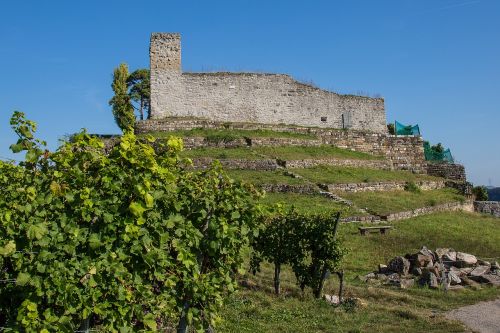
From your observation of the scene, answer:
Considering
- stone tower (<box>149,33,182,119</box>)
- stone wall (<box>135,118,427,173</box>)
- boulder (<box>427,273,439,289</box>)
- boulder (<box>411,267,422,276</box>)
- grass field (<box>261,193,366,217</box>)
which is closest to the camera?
boulder (<box>427,273,439,289</box>)

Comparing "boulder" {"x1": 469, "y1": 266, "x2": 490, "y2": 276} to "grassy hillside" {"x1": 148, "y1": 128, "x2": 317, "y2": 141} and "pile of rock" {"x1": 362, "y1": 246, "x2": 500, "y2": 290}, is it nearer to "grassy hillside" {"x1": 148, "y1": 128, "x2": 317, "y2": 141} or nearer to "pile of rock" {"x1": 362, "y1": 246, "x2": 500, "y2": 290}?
"pile of rock" {"x1": 362, "y1": 246, "x2": 500, "y2": 290}

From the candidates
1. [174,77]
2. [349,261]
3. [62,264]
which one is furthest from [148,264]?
[174,77]

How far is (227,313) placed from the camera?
1177 centimetres

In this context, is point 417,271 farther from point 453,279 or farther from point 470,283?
point 470,283

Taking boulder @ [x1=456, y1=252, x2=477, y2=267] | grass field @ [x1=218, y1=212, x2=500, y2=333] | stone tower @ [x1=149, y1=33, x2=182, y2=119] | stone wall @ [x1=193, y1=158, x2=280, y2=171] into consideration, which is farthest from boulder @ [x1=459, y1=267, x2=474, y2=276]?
stone tower @ [x1=149, y1=33, x2=182, y2=119]

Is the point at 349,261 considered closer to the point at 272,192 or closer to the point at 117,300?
the point at 272,192

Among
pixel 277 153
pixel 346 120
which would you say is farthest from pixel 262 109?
pixel 277 153

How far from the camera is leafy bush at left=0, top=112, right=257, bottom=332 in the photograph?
566 centimetres

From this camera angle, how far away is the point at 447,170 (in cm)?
4012

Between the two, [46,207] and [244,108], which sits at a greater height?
[244,108]

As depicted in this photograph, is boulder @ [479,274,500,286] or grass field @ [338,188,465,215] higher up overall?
grass field @ [338,188,465,215]

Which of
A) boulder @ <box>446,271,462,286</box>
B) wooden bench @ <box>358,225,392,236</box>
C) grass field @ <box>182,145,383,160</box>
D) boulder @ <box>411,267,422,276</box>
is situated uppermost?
grass field @ <box>182,145,383,160</box>

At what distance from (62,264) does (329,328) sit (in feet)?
23.4

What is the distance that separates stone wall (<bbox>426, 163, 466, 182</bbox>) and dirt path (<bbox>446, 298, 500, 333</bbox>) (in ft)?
87.8
